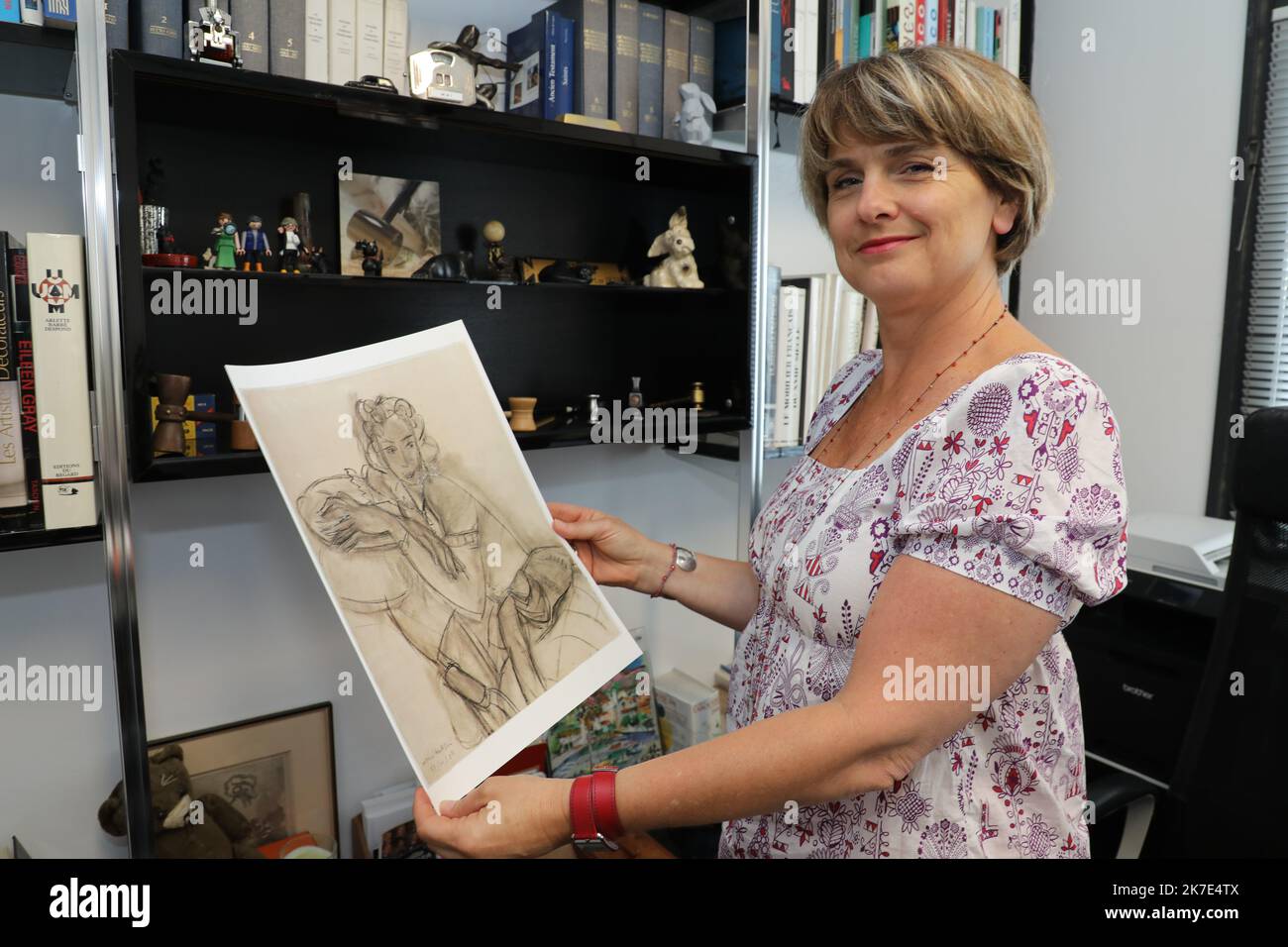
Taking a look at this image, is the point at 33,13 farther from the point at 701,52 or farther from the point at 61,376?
the point at 701,52

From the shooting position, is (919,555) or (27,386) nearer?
(919,555)

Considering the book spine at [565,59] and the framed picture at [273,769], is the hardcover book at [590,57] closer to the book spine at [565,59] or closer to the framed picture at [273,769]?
the book spine at [565,59]

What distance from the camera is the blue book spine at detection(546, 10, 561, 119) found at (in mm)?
1599

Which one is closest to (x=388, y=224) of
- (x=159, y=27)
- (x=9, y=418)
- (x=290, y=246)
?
(x=290, y=246)

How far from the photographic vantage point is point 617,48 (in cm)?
163

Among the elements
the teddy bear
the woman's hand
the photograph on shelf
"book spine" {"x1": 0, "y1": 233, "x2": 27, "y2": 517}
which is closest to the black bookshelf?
the photograph on shelf

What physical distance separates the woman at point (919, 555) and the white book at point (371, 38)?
77cm

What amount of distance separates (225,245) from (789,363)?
1.12 metres

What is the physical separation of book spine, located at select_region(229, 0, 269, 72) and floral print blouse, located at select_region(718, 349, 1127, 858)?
1021 mm

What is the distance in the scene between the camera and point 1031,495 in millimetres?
810

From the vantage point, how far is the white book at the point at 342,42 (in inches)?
54.3

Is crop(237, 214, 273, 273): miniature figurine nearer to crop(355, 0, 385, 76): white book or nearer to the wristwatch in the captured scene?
crop(355, 0, 385, 76): white book
